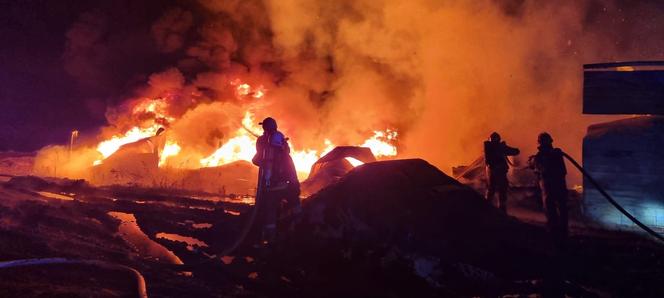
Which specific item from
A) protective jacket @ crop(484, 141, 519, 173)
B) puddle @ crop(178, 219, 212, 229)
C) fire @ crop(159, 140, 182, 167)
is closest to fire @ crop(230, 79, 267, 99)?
fire @ crop(159, 140, 182, 167)

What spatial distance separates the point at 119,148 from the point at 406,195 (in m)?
15.4

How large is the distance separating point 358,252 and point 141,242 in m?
3.69

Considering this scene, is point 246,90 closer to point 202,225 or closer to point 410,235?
point 202,225

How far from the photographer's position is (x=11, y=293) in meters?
3.99

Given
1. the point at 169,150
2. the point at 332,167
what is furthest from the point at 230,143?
the point at 332,167

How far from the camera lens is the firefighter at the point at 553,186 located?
8242 millimetres

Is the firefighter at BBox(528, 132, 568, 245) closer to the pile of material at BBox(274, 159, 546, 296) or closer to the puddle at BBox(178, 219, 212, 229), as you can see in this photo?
Result: the pile of material at BBox(274, 159, 546, 296)

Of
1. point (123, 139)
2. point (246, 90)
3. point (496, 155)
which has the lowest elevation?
point (496, 155)

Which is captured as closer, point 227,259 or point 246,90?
point 227,259

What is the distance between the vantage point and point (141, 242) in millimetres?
7527

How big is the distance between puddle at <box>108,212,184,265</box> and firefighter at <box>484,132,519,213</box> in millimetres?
6867

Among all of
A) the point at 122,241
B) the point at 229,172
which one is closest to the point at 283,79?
the point at 229,172

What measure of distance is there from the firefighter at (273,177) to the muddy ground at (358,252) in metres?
0.36

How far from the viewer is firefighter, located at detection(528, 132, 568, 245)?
8.24 meters
